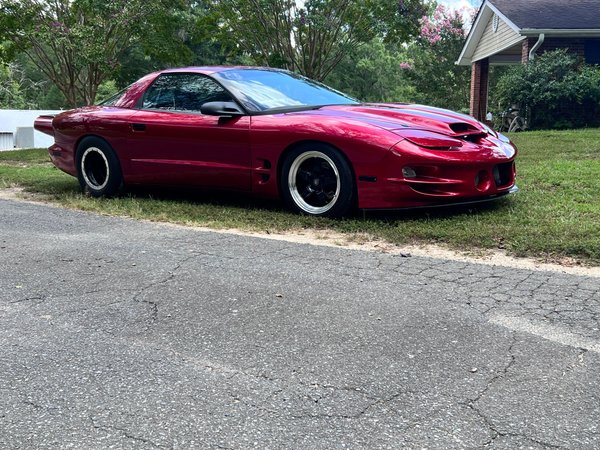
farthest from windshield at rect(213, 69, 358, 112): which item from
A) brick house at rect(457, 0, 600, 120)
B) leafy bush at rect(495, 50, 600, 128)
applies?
brick house at rect(457, 0, 600, 120)

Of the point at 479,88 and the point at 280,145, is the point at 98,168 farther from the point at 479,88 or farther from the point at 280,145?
the point at 479,88

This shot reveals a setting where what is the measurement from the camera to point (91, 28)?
14.4m

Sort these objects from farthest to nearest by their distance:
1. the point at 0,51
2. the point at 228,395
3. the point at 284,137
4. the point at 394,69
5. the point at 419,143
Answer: the point at 394,69, the point at 0,51, the point at 284,137, the point at 419,143, the point at 228,395

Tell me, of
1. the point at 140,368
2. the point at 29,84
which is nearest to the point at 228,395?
the point at 140,368

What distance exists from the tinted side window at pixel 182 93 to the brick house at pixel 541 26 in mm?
13644

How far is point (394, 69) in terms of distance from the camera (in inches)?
1861

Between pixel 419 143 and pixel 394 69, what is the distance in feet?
143

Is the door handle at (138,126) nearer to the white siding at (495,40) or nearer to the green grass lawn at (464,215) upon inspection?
the green grass lawn at (464,215)

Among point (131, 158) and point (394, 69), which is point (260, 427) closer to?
point (131, 158)

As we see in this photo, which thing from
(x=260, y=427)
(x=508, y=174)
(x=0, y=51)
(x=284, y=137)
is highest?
(x=0, y=51)

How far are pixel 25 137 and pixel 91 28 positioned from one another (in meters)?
11.5

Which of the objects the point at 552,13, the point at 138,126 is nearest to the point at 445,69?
the point at 552,13

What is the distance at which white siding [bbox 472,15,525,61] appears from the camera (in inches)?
782

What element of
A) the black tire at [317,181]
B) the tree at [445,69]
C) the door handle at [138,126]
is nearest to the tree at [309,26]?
the door handle at [138,126]
